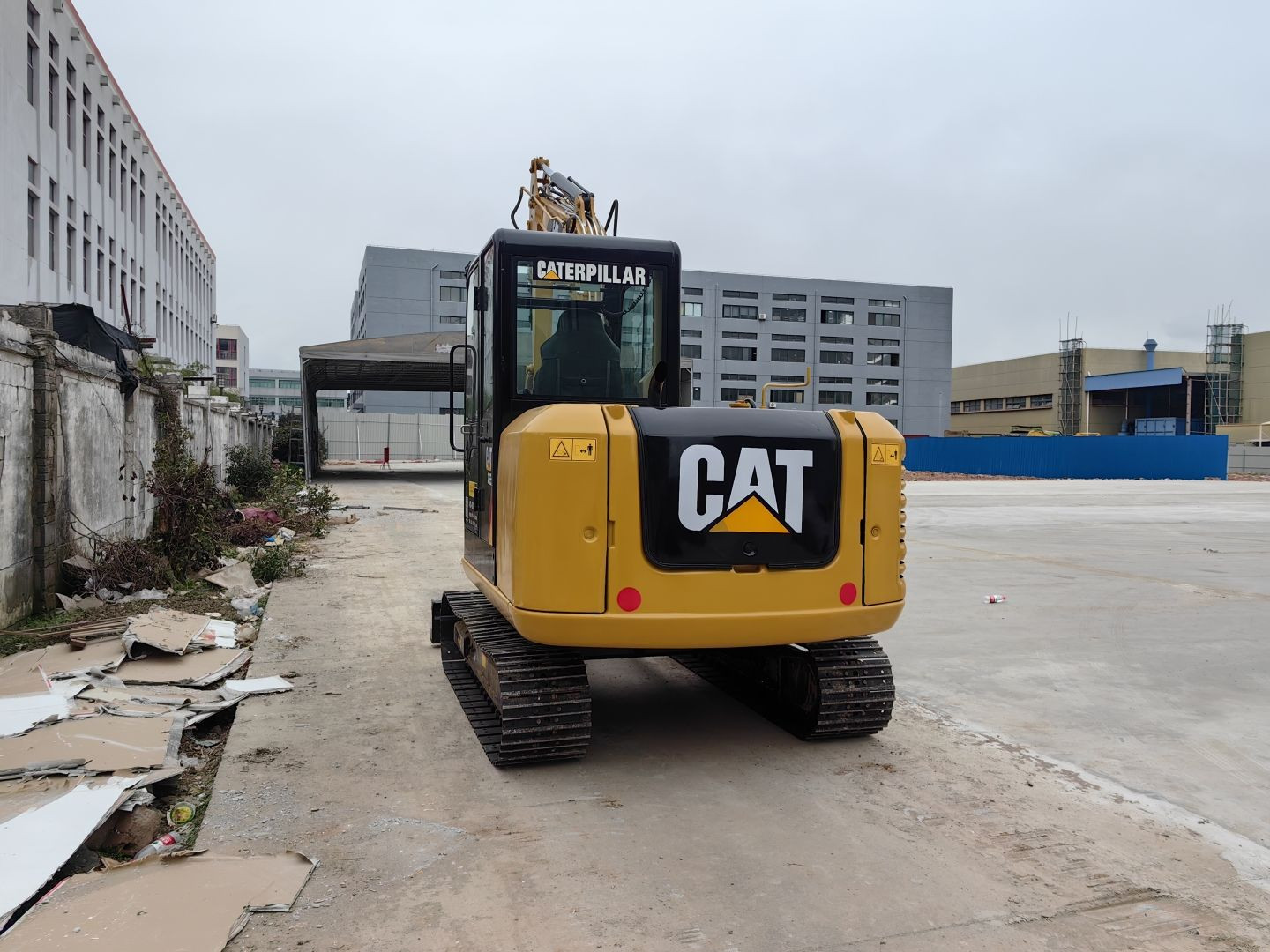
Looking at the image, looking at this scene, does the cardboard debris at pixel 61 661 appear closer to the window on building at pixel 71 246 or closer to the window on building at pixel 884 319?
the window on building at pixel 71 246

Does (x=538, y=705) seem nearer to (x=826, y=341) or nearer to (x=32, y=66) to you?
(x=32, y=66)

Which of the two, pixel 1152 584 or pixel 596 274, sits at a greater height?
pixel 596 274

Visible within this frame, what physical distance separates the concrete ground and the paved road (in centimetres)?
3

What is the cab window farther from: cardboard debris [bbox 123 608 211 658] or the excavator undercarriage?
cardboard debris [bbox 123 608 211 658]

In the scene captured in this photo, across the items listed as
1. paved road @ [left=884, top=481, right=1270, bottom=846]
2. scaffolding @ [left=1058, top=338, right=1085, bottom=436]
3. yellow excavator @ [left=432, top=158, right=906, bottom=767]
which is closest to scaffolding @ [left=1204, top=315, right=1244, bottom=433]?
scaffolding @ [left=1058, top=338, right=1085, bottom=436]

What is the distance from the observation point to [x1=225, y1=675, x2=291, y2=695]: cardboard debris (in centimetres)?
589

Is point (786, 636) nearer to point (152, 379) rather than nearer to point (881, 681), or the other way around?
point (881, 681)

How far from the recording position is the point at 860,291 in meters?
88.6

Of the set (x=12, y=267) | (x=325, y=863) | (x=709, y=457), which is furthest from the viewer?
(x=12, y=267)

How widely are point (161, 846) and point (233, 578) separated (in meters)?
6.47

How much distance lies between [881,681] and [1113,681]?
8.77 feet

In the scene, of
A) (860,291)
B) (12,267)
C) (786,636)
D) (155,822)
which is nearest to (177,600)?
(155,822)

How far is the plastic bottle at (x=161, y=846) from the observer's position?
3.67m

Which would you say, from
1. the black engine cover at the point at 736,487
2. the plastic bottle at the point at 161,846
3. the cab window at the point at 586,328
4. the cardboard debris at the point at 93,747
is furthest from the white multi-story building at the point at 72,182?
the black engine cover at the point at 736,487
